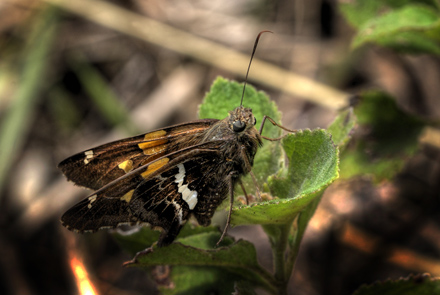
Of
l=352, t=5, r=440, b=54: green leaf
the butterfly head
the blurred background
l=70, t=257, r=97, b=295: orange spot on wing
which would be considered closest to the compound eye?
the butterfly head

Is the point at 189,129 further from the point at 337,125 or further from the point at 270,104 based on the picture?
the point at 337,125

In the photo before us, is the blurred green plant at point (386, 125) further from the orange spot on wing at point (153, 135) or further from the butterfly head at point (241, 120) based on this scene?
the orange spot on wing at point (153, 135)

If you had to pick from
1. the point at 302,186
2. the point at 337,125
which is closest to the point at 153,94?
the point at 337,125

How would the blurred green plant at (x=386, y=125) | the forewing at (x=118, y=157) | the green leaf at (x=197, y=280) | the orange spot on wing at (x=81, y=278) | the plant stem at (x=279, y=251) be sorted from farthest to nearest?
the orange spot on wing at (x=81, y=278)
the blurred green plant at (x=386, y=125)
the forewing at (x=118, y=157)
the green leaf at (x=197, y=280)
the plant stem at (x=279, y=251)

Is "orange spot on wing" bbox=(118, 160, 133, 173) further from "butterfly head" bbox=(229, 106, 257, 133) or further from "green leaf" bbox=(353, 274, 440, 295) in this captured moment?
"green leaf" bbox=(353, 274, 440, 295)

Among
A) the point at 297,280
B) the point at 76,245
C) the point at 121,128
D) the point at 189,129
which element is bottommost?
the point at 297,280

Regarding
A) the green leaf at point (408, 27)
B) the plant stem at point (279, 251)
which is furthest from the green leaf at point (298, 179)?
the green leaf at point (408, 27)

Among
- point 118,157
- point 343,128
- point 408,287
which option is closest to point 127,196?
point 118,157
